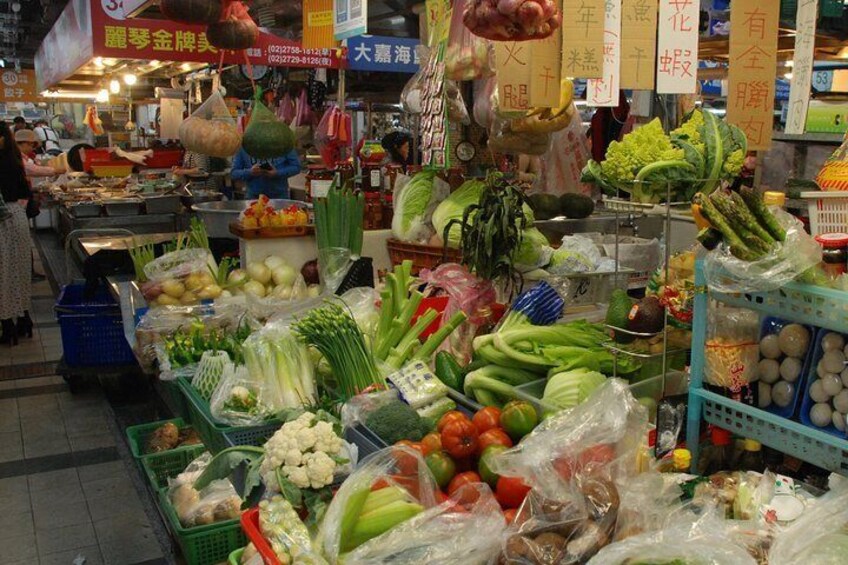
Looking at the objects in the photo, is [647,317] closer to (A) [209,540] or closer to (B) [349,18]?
(A) [209,540]

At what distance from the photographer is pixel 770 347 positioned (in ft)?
7.30

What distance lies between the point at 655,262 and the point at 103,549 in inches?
142

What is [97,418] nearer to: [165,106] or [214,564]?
[214,564]

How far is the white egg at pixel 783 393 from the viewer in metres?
2.16

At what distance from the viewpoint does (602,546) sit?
1.88 m

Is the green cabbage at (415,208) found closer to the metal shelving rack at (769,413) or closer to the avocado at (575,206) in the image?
the avocado at (575,206)

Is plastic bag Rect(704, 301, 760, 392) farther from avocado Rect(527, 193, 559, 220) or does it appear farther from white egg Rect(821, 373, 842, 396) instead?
avocado Rect(527, 193, 559, 220)

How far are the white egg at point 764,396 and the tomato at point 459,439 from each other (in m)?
0.84

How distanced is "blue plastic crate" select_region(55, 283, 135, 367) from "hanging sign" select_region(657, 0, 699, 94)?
15.2 feet

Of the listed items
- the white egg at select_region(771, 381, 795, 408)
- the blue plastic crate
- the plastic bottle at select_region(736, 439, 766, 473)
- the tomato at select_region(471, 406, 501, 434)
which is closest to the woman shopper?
the blue plastic crate

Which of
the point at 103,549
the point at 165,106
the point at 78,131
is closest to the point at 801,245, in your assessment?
the point at 103,549

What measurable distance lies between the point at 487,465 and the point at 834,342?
3.25 ft

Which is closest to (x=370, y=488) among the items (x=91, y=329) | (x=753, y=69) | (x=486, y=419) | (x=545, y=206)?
(x=486, y=419)

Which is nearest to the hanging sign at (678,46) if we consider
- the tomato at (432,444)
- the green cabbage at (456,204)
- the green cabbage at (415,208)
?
the green cabbage at (456,204)
